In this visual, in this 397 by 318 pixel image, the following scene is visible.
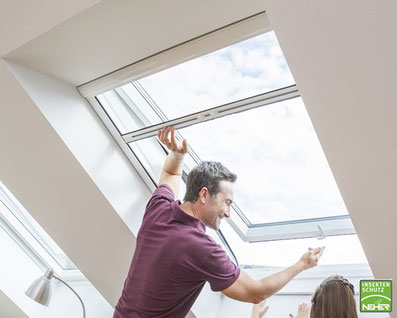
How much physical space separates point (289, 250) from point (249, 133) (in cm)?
78

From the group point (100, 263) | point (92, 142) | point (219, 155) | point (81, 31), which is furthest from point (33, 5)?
point (100, 263)

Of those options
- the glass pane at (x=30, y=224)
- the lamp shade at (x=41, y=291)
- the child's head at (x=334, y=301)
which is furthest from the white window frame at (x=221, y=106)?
the glass pane at (x=30, y=224)

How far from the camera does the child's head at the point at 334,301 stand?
158 cm

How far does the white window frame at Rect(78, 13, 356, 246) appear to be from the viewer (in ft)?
5.88

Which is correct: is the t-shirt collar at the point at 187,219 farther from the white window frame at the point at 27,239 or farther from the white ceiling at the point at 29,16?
the white window frame at the point at 27,239

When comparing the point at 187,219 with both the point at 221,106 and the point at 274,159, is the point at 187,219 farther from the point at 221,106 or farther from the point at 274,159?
the point at 274,159

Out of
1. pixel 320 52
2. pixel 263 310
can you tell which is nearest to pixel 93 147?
pixel 263 310

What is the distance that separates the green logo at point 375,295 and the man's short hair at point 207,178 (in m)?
0.93

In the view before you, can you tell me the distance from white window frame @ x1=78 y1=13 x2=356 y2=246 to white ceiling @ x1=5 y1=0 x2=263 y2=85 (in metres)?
0.04

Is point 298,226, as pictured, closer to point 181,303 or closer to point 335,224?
point 335,224

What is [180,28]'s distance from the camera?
1815 millimetres

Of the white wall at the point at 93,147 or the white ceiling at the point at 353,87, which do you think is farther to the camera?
the white wall at the point at 93,147

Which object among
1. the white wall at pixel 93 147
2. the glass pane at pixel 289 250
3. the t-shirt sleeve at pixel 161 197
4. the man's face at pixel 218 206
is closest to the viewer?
the man's face at pixel 218 206

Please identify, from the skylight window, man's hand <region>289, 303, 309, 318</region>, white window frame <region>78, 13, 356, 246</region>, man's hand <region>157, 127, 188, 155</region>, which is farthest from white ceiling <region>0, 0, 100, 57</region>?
man's hand <region>289, 303, 309, 318</region>
